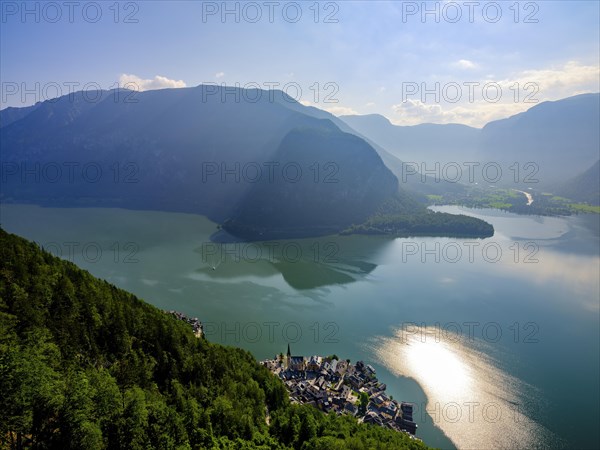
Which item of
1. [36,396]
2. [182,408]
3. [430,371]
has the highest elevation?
[36,396]

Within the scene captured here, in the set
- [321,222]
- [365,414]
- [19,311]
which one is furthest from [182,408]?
[321,222]

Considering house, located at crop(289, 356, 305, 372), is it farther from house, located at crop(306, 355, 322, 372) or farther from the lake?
the lake

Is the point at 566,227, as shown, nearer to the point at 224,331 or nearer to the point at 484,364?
the point at 484,364

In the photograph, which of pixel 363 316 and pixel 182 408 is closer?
pixel 182 408

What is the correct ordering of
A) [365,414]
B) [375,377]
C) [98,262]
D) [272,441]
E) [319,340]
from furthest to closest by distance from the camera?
[98,262] < [319,340] < [375,377] < [365,414] < [272,441]

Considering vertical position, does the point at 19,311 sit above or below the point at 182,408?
above

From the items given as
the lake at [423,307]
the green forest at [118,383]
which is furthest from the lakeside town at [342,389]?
the green forest at [118,383]

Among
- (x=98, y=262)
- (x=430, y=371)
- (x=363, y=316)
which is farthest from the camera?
(x=98, y=262)

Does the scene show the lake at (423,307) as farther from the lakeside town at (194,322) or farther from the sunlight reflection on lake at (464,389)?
the lakeside town at (194,322)

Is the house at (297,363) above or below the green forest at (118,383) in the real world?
below
